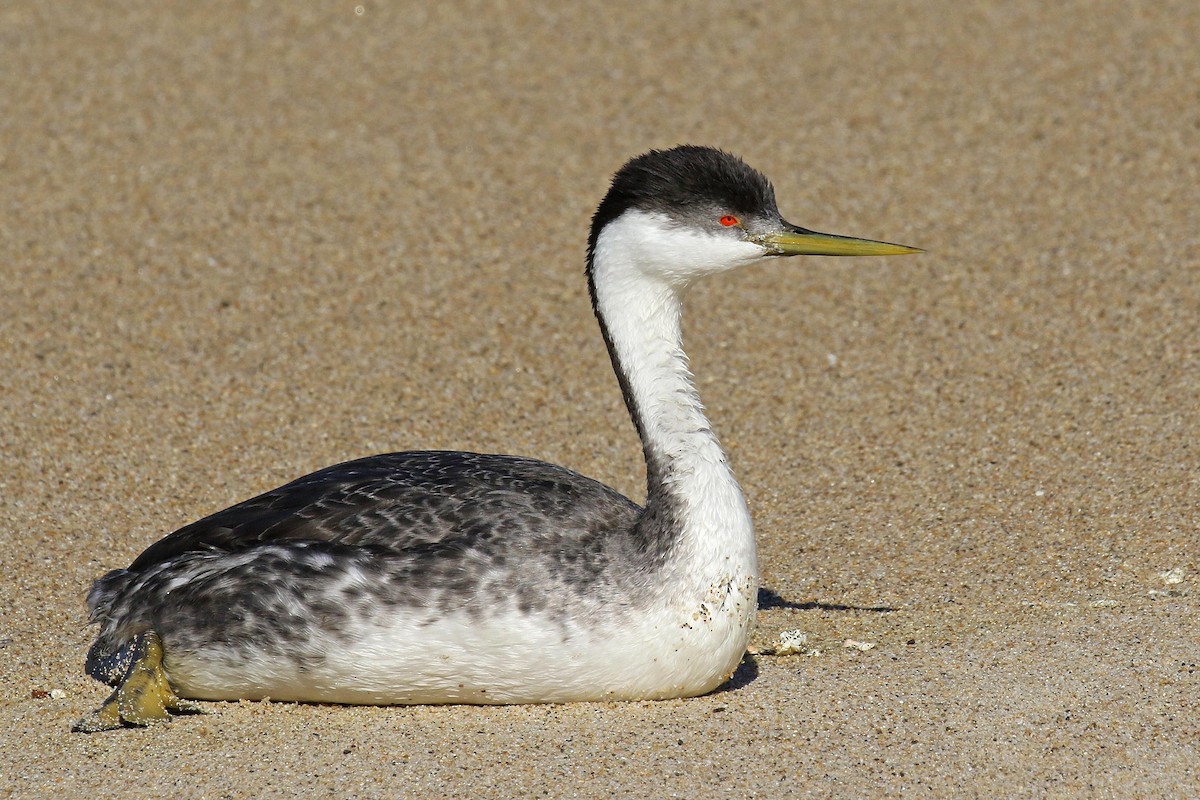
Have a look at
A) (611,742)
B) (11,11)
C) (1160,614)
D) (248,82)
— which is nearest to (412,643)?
(611,742)

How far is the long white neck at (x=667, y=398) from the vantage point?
6.37 meters

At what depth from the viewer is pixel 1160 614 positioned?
696cm

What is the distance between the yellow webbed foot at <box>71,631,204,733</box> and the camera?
6.25 m

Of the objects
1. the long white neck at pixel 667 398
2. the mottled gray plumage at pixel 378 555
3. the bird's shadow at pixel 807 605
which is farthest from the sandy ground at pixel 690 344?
the long white neck at pixel 667 398

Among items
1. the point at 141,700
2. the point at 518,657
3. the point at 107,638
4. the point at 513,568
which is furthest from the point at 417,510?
the point at 107,638

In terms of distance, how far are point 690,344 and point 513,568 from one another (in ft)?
15.6

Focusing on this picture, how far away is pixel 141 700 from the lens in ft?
20.5

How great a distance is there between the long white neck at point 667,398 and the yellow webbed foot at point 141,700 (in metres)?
2.16

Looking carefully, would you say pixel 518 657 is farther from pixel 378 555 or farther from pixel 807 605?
pixel 807 605

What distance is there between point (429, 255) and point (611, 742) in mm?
6264

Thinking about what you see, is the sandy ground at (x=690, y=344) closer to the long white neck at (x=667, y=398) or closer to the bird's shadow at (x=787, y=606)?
the bird's shadow at (x=787, y=606)

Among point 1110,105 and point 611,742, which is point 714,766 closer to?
point 611,742

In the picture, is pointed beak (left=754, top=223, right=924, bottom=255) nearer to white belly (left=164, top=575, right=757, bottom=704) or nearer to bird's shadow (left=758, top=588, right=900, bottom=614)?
white belly (left=164, top=575, right=757, bottom=704)

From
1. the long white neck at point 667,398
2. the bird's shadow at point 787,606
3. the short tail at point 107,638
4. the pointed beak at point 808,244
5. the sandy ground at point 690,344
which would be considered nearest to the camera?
the sandy ground at point 690,344
